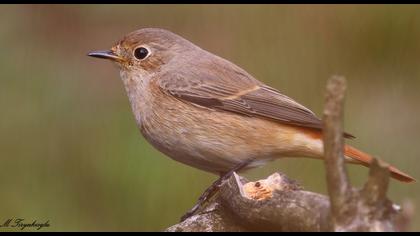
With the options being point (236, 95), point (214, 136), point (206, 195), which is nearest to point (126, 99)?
point (236, 95)

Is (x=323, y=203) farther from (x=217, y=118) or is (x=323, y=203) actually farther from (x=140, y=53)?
(x=140, y=53)

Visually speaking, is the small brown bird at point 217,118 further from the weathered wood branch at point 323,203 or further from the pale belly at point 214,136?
the weathered wood branch at point 323,203

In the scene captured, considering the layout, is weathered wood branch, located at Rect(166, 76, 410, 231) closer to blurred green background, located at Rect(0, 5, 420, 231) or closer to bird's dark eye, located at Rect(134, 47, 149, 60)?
bird's dark eye, located at Rect(134, 47, 149, 60)

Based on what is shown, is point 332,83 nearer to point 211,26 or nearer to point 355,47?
point 355,47

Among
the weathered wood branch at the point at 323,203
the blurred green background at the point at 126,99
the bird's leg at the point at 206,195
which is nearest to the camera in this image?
the weathered wood branch at the point at 323,203

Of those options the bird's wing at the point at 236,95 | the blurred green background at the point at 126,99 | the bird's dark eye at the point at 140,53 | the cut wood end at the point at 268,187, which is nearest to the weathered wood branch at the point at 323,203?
the cut wood end at the point at 268,187

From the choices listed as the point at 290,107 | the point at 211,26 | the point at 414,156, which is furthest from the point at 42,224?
the point at 211,26
